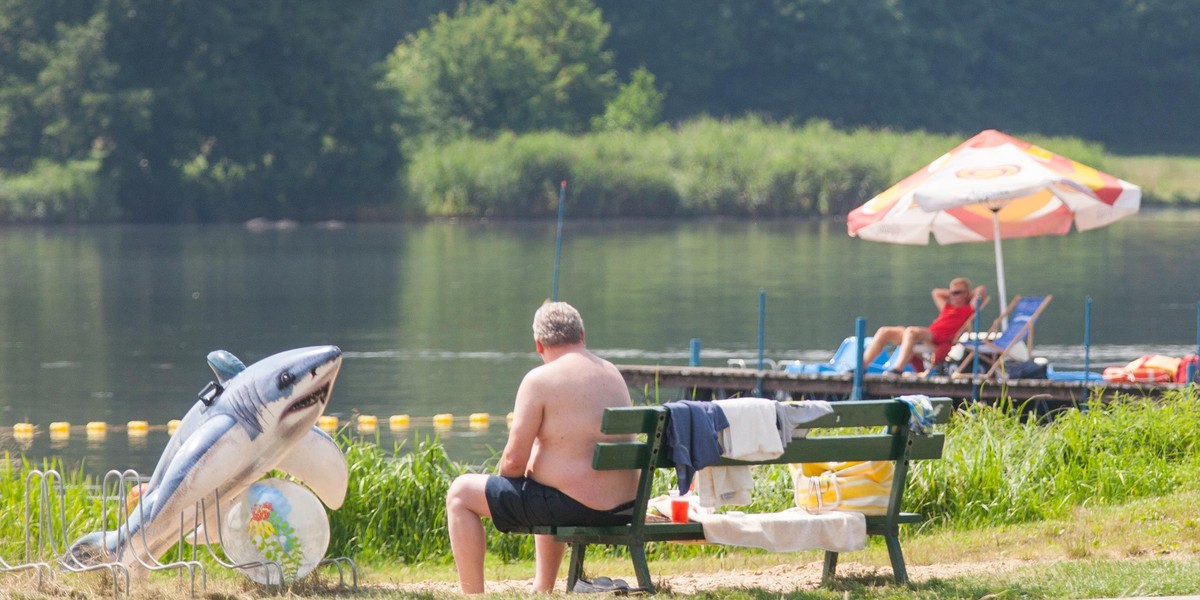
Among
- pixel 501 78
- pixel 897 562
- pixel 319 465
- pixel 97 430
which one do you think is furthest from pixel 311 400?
pixel 501 78

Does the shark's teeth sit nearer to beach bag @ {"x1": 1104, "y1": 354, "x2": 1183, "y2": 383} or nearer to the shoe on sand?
the shoe on sand

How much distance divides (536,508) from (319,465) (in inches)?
42.3

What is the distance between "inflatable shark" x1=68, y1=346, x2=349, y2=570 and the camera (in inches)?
279

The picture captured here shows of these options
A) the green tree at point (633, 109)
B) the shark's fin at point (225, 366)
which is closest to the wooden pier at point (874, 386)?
the shark's fin at point (225, 366)

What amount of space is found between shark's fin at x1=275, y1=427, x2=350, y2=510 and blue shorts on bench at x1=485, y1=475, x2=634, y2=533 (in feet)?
2.82

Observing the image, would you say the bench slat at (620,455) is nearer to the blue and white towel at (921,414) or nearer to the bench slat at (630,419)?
the bench slat at (630,419)

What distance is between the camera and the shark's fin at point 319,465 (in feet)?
25.1

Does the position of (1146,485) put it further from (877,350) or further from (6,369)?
(6,369)

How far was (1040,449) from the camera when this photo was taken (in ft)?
34.8

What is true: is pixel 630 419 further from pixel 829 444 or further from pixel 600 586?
pixel 829 444

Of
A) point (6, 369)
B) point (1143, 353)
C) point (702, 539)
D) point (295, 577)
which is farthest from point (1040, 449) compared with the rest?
point (6, 369)

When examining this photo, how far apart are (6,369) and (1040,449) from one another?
15896mm

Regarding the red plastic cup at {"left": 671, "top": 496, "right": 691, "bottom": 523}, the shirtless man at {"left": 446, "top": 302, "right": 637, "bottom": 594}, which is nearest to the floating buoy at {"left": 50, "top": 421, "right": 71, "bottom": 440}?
the shirtless man at {"left": 446, "top": 302, "right": 637, "bottom": 594}

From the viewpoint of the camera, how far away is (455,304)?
31203 millimetres
